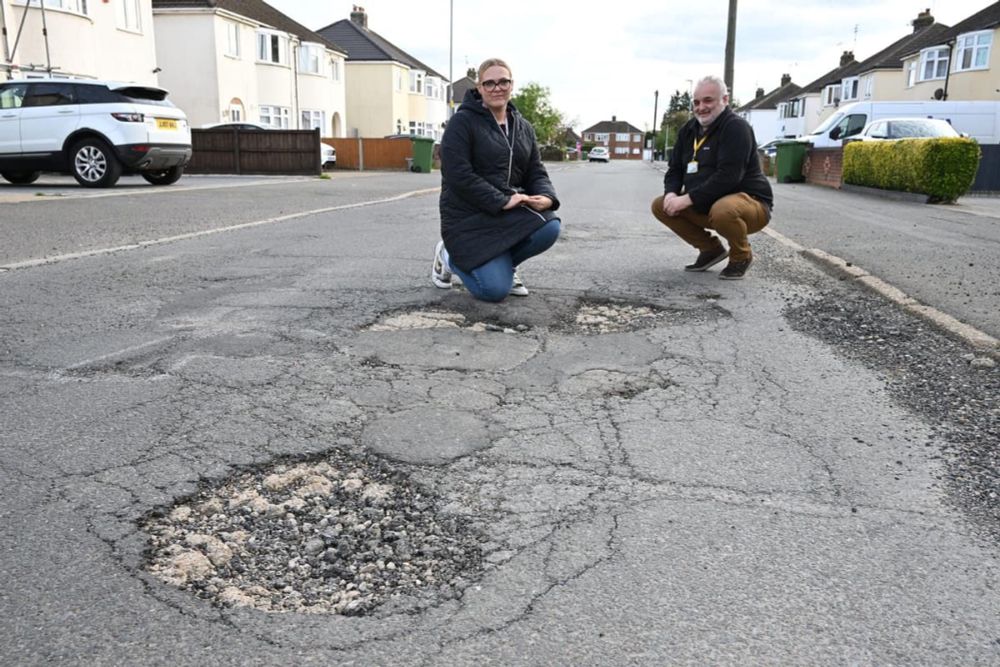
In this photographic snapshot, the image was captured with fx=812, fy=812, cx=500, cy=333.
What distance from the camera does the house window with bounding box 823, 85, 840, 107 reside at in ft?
195

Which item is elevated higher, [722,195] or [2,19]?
[2,19]

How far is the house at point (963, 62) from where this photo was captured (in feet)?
121

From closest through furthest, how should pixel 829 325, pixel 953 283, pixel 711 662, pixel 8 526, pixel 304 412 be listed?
pixel 711 662, pixel 8 526, pixel 304 412, pixel 829 325, pixel 953 283

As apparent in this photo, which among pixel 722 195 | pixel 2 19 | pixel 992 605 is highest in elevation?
pixel 2 19

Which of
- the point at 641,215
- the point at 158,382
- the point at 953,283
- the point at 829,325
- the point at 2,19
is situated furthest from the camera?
the point at 2,19

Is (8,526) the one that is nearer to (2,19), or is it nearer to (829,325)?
(829,325)

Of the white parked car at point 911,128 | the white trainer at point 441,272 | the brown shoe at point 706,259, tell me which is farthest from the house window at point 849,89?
the white trainer at point 441,272

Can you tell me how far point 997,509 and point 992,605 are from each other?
638mm

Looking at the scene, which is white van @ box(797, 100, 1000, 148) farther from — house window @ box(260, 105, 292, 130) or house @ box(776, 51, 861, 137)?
house @ box(776, 51, 861, 137)

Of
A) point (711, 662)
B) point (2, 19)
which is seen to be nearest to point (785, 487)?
point (711, 662)

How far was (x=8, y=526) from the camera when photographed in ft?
7.86

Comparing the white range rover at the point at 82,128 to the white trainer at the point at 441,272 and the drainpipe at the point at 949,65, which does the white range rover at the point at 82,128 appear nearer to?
the white trainer at the point at 441,272

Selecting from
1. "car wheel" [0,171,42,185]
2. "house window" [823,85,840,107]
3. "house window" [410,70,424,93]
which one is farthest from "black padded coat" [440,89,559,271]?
"house window" [823,85,840,107]

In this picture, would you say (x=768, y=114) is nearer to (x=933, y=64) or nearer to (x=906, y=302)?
(x=933, y=64)
